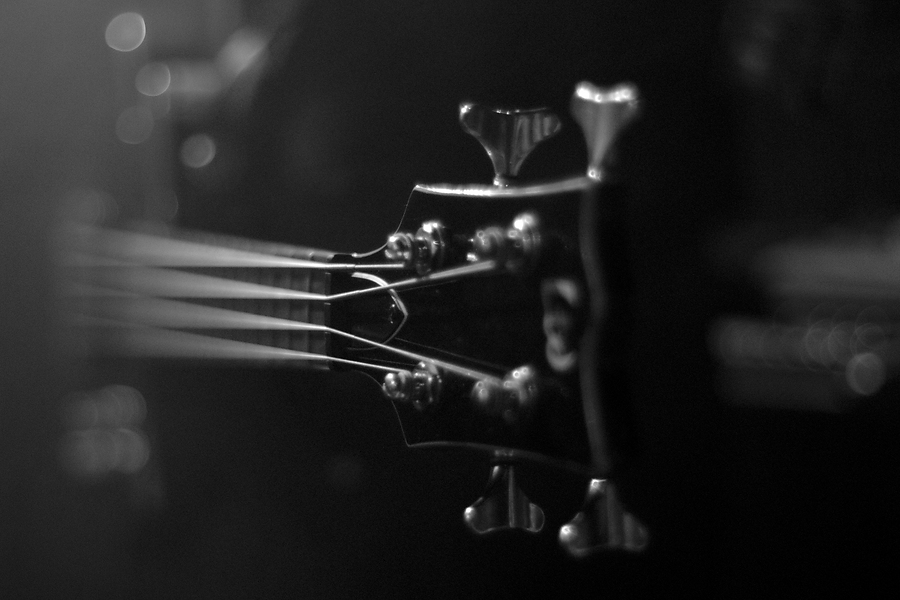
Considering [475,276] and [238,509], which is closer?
[475,276]

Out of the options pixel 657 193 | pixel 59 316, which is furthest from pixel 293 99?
pixel 59 316

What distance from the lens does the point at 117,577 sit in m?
0.88

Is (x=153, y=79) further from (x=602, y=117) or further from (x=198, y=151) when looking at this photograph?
(x=602, y=117)

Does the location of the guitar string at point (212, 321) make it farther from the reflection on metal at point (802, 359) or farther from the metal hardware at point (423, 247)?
the reflection on metal at point (802, 359)

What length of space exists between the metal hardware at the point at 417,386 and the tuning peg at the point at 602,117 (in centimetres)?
10

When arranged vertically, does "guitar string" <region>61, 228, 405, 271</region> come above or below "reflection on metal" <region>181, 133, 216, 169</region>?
below

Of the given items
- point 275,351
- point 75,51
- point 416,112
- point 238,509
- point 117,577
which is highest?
point 75,51

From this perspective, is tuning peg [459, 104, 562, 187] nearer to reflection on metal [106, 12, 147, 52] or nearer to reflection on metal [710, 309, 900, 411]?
reflection on metal [710, 309, 900, 411]

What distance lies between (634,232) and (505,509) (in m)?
0.16

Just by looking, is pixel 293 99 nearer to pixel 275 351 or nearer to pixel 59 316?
pixel 275 351

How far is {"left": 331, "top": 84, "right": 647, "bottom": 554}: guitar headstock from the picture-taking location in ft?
0.70

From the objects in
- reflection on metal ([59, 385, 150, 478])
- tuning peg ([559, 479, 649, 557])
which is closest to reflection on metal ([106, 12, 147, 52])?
reflection on metal ([59, 385, 150, 478])

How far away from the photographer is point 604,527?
0.23 metres

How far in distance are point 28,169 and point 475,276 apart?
878mm
